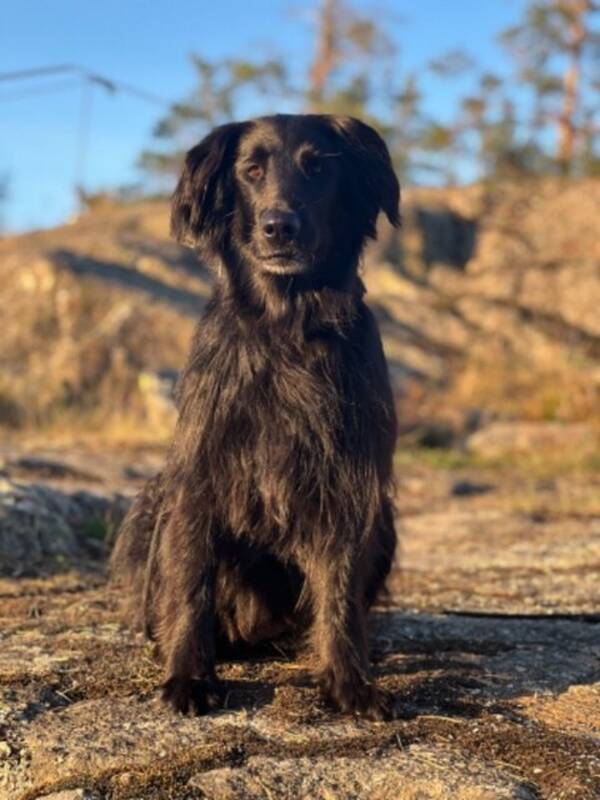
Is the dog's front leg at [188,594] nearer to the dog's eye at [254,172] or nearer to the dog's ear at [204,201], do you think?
the dog's ear at [204,201]

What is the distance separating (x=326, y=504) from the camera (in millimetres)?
3539

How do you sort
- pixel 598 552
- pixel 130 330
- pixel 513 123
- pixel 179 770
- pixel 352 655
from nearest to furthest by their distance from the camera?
pixel 179 770, pixel 352 655, pixel 598 552, pixel 130 330, pixel 513 123

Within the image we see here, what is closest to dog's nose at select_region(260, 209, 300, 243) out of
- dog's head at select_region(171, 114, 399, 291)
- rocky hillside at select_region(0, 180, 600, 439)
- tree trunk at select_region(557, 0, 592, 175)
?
dog's head at select_region(171, 114, 399, 291)

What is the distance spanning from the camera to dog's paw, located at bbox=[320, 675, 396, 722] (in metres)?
3.30

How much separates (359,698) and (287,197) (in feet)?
5.56

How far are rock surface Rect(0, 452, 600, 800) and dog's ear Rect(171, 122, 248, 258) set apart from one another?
1.53 m

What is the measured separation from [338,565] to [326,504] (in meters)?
0.21

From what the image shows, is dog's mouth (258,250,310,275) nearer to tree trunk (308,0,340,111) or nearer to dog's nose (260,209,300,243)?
dog's nose (260,209,300,243)

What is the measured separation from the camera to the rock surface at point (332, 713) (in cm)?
281

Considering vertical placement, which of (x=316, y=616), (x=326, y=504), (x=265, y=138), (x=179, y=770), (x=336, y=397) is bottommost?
(x=179, y=770)

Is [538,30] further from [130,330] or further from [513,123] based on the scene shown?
[130,330]

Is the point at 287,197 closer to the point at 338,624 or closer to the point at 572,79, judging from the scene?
the point at 338,624

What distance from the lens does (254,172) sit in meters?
3.88

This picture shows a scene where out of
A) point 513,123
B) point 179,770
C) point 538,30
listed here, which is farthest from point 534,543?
point 538,30
